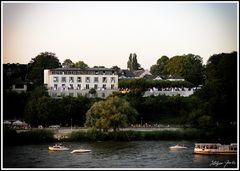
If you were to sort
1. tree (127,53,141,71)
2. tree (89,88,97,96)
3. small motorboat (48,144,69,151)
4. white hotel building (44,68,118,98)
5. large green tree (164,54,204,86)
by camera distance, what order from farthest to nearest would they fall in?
1. tree (89,88,97,96)
2. white hotel building (44,68,118,98)
3. large green tree (164,54,204,86)
4. tree (127,53,141,71)
5. small motorboat (48,144,69,151)

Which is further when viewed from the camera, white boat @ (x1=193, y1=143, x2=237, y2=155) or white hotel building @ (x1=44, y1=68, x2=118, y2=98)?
white hotel building @ (x1=44, y1=68, x2=118, y2=98)

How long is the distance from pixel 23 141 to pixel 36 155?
3.28ft

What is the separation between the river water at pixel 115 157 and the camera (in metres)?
9.84

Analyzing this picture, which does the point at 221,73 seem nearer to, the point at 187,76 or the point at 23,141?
the point at 187,76

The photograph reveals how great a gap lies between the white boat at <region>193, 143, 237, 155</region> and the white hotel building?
2.64 m

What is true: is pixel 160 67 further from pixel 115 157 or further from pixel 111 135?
pixel 115 157

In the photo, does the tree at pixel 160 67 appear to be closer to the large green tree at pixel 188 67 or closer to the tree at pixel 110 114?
the large green tree at pixel 188 67

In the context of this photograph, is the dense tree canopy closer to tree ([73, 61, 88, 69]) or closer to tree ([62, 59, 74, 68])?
tree ([73, 61, 88, 69])

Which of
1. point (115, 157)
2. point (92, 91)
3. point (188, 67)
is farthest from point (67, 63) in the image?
point (188, 67)

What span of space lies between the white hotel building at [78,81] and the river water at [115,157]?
1479 mm

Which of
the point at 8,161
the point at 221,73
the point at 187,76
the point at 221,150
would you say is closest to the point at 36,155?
the point at 8,161

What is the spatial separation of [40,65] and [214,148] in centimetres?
380

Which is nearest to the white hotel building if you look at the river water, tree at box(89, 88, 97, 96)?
tree at box(89, 88, 97, 96)

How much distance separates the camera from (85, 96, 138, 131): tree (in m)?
12.1
